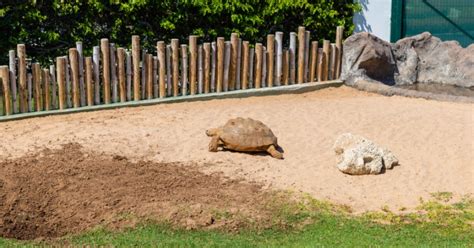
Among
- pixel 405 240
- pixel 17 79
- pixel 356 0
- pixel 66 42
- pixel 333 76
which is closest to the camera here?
pixel 405 240

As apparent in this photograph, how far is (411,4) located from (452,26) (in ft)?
3.08

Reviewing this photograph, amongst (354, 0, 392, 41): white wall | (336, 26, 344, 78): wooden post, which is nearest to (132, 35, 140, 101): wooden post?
(336, 26, 344, 78): wooden post

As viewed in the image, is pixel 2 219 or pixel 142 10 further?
pixel 142 10

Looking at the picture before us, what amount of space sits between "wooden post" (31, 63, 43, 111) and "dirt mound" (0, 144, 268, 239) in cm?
183

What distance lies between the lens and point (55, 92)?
11.2 metres

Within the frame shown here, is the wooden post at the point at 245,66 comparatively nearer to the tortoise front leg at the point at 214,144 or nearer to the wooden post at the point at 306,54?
the wooden post at the point at 306,54

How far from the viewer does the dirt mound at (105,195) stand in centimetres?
769

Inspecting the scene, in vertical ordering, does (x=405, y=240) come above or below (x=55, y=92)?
below

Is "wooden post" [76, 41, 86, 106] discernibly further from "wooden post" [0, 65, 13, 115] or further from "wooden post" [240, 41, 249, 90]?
"wooden post" [240, 41, 249, 90]

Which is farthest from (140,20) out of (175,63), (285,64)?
(285,64)

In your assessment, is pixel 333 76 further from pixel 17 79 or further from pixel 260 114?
pixel 17 79

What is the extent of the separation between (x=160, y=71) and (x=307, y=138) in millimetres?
2938

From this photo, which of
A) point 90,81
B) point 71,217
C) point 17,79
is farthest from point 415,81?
point 71,217

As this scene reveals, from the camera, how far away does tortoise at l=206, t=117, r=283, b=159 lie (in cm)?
934
